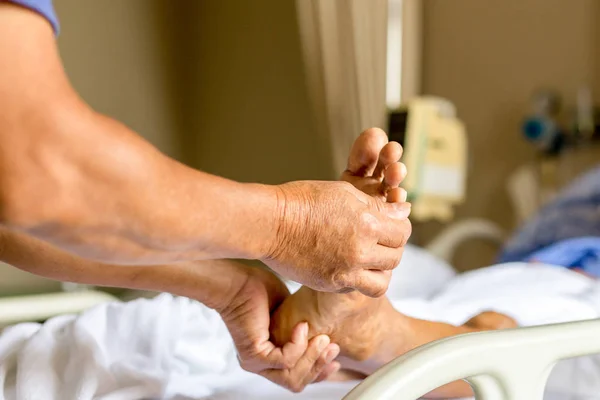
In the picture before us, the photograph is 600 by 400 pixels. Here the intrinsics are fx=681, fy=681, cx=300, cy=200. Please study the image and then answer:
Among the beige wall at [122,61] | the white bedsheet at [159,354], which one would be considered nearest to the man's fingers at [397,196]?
the white bedsheet at [159,354]

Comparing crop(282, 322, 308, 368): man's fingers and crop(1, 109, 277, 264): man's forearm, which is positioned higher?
crop(1, 109, 277, 264): man's forearm

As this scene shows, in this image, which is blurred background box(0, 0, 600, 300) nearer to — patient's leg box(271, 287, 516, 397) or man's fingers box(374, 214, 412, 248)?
patient's leg box(271, 287, 516, 397)

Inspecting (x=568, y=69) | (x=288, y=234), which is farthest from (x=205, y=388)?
(x=568, y=69)

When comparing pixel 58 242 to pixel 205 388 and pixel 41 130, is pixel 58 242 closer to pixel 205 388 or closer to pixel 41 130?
pixel 41 130

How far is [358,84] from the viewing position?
2.07 m

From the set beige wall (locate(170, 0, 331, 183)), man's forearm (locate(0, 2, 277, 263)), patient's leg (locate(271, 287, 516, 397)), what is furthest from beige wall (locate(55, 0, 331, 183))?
man's forearm (locate(0, 2, 277, 263))

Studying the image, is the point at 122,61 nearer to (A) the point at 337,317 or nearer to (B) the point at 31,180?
(A) the point at 337,317

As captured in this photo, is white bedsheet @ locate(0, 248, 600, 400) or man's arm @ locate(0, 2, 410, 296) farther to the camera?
white bedsheet @ locate(0, 248, 600, 400)

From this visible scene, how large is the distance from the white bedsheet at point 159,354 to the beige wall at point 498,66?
1.25 metres

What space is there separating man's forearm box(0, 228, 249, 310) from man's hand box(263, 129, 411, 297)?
0.12 meters

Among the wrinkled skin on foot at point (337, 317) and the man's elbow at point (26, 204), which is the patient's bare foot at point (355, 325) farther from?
the man's elbow at point (26, 204)

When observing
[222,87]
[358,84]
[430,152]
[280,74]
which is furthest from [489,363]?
[222,87]

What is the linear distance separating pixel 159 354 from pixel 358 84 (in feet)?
4.53

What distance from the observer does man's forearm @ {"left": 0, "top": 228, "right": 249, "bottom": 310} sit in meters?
0.71
